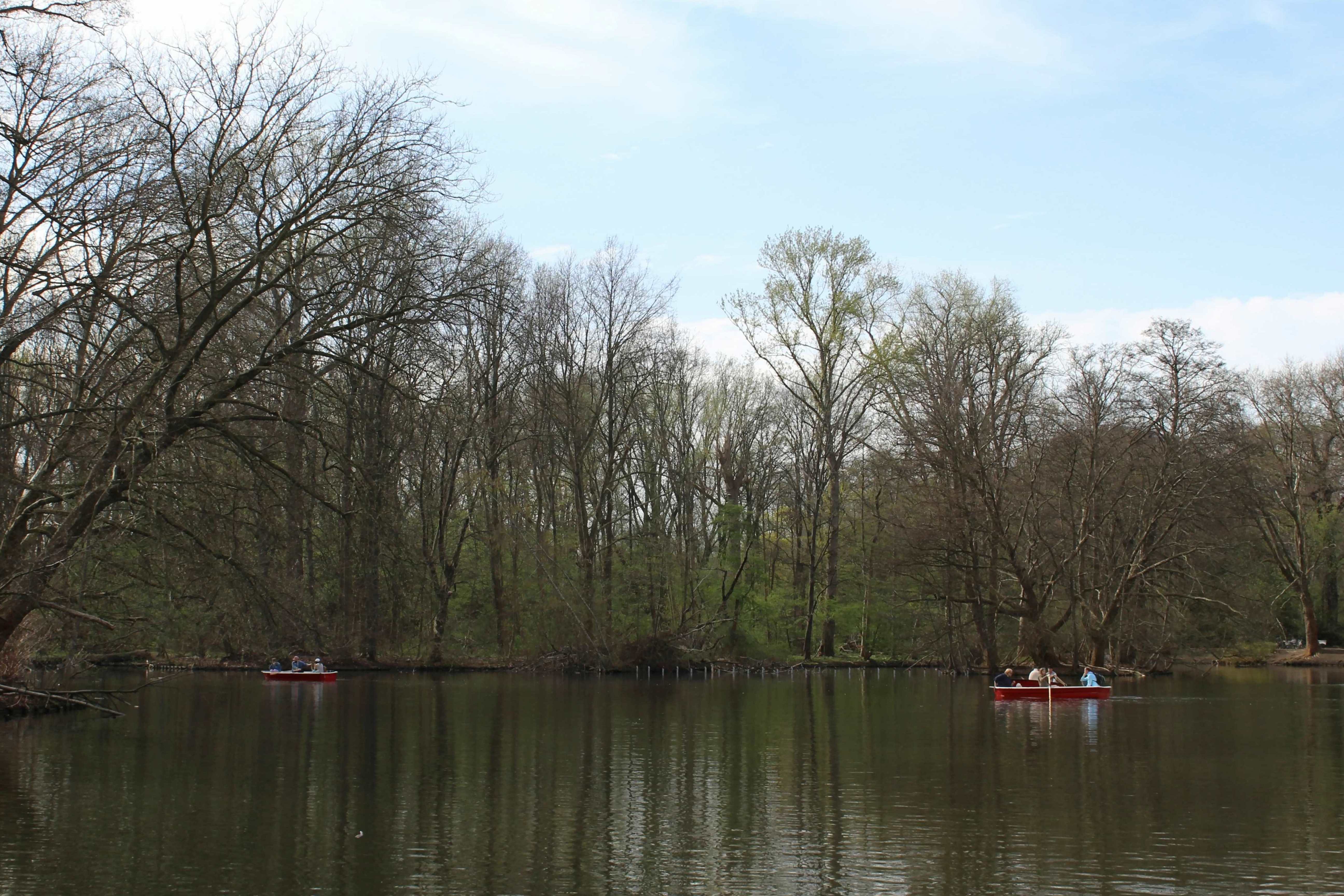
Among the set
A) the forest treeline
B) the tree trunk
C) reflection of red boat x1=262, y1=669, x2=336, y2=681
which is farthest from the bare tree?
the tree trunk

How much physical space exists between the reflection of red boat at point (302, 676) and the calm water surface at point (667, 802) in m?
9.80

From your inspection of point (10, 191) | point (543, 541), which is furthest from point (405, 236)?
point (543, 541)

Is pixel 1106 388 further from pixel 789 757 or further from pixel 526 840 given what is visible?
pixel 526 840

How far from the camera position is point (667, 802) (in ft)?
52.6

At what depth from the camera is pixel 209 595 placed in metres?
18.2

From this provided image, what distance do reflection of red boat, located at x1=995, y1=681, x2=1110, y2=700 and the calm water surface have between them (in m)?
5.24

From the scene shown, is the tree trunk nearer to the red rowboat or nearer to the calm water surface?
the red rowboat

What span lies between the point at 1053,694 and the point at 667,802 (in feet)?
74.8

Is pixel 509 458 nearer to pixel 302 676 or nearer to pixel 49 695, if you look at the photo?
pixel 302 676

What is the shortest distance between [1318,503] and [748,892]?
5513 cm

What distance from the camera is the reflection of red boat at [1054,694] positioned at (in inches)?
1383

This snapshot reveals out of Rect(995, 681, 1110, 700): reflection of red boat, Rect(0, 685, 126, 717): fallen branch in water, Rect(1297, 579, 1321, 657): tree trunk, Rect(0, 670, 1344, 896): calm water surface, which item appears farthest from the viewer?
Rect(1297, 579, 1321, 657): tree trunk

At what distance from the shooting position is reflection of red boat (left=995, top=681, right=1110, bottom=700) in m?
35.1

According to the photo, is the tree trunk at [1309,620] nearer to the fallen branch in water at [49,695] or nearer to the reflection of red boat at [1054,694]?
the reflection of red boat at [1054,694]
